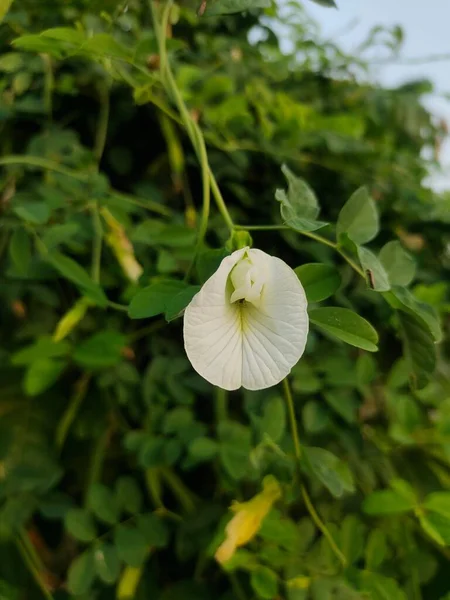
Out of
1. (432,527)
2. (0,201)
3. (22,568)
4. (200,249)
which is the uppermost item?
(200,249)

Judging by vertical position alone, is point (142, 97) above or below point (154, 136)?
above

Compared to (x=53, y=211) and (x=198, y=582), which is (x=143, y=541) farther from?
(x=53, y=211)

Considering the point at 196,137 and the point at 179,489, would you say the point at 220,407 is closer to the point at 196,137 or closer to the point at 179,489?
the point at 179,489

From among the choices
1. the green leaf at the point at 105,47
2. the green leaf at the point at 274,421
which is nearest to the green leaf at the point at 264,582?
the green leaf at the point at 274,421

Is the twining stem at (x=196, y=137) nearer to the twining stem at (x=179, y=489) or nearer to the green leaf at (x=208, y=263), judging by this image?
the green leaf at (x=208, y=263)

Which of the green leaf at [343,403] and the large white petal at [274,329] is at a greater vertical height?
the large white petal at [274,329]

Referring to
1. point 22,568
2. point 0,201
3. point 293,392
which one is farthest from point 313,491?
point 0,201

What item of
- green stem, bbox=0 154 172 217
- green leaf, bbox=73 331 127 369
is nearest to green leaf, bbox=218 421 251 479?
green leaf, bbox=73 331 127 369
